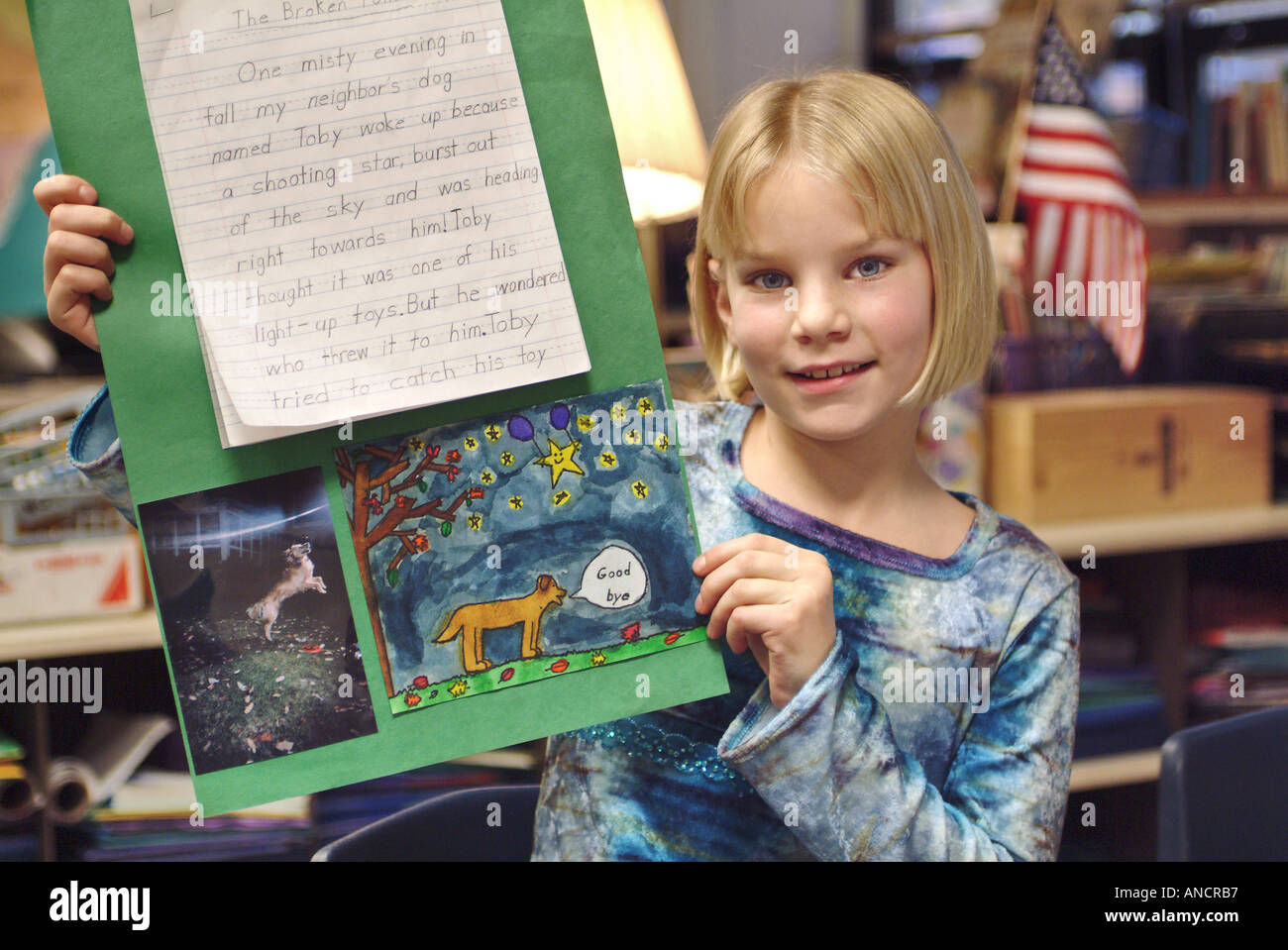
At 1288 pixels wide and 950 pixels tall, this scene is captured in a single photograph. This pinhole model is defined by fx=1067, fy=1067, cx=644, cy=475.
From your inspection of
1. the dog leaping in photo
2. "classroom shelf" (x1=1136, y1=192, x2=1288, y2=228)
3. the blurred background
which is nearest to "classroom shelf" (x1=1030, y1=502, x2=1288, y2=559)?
the blurred background

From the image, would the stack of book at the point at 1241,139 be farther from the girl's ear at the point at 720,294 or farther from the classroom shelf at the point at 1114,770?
the girl's ear at the point at 720,294

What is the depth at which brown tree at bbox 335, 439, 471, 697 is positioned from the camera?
679 mm

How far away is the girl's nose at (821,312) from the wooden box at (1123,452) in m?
1.11

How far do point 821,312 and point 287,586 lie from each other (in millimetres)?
386

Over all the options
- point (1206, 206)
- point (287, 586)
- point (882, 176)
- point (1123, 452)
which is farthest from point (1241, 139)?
point (287, 586)

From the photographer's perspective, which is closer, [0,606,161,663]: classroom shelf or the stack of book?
[0,606,161,663]: classroom shelf

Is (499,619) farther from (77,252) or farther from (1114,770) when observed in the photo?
(1114,770)

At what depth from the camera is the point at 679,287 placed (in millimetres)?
1904

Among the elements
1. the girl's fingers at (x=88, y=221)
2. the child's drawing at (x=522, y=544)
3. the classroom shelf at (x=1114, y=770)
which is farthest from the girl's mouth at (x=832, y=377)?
the classroom shelf at (x=1114, y=770)

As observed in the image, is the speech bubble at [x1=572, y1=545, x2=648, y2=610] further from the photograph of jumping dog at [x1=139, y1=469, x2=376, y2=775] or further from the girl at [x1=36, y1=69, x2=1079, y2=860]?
the photograph of jumping dog at [x1=139, y1=469, x2=376, y2=775]

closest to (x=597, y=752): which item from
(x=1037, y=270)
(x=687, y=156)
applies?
(x=687, y=156)

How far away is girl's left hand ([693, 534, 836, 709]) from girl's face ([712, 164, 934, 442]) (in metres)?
0.10
